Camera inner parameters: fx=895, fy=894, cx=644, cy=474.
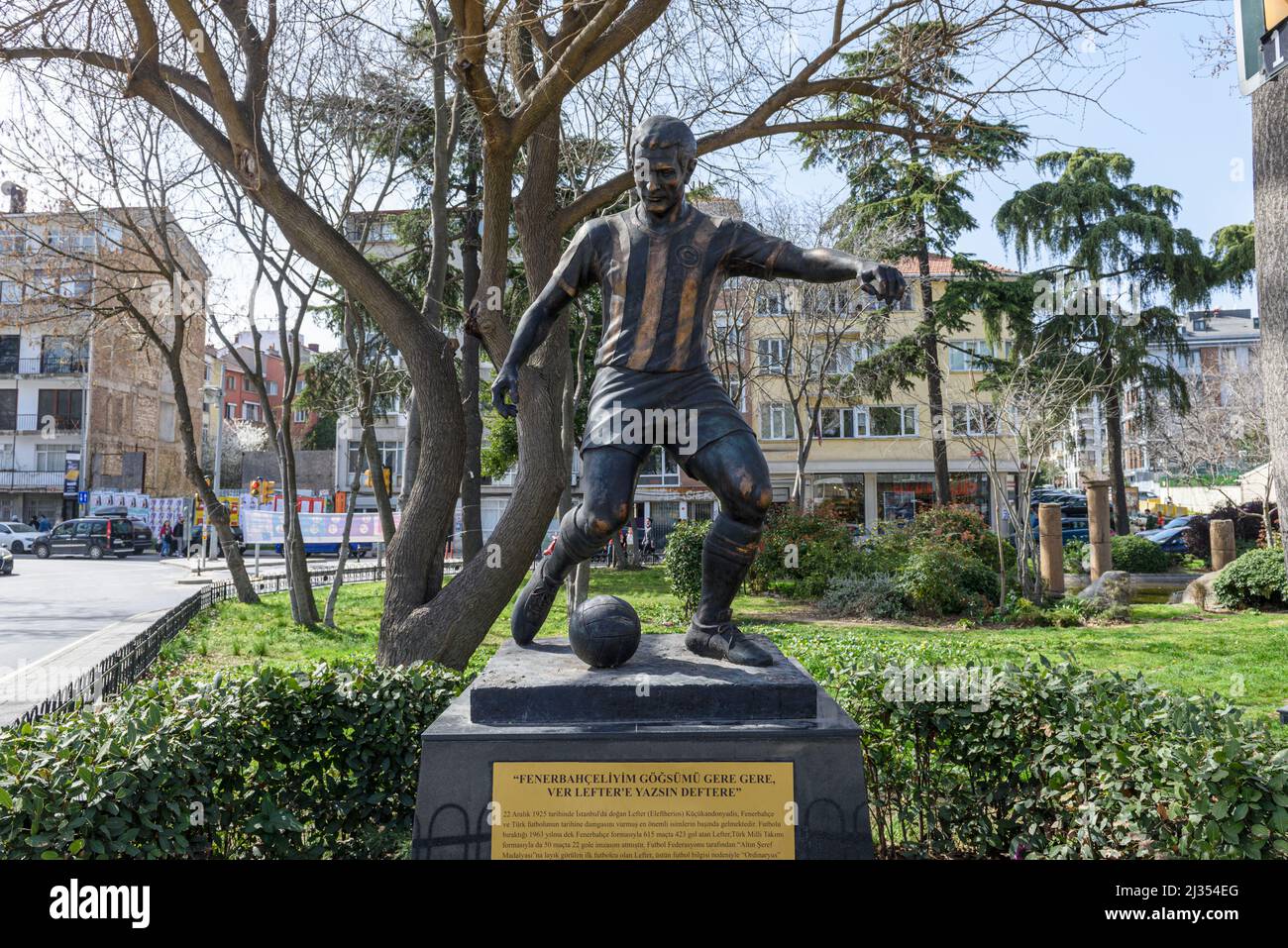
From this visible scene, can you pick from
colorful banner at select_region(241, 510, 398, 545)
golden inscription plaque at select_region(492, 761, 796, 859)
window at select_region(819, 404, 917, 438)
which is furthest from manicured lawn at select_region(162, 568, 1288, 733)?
window at select_region(819, 404, 917, 438)

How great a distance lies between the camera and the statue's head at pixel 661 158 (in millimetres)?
3713

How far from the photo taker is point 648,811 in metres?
3.17

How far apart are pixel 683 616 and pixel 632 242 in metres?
11.4

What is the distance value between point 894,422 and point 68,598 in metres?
28.6

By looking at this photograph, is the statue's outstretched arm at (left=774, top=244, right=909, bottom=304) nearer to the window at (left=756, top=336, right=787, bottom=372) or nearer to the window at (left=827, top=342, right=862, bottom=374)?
the window at (left=756, top=336, right=787, bottom=372)

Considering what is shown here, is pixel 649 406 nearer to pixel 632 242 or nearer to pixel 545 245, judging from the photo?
pixel 632 242

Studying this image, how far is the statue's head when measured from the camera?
3.71 m

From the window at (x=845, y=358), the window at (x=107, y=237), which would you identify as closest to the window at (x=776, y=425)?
the window at (x=845, y=358)

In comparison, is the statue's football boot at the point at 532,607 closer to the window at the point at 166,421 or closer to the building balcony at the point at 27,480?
the building balcony at the point at 27,480

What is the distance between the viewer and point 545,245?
8.78 metres

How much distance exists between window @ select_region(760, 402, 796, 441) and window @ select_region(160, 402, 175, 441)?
103 feet

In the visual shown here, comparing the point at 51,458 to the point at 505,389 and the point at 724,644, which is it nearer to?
the point at 505,389

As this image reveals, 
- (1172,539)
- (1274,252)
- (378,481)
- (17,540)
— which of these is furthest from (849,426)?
(1274,252)
